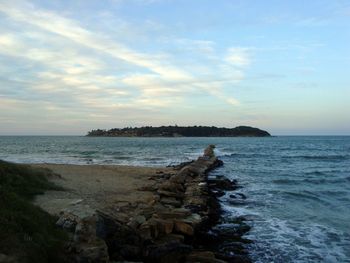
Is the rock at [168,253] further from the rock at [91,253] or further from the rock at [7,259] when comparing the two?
Result: the rock at [7,259]

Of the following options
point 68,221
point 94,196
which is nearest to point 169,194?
point 94,196

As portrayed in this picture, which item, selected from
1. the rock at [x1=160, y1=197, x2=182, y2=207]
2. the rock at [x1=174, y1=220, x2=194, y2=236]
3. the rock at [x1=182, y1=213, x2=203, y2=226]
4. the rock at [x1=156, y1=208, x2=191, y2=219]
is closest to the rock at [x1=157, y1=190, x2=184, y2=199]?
the rock at [x1=160, y1=197, x2=182, y2=207]

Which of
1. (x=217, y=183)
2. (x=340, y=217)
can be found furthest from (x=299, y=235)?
(x=217, y=183)

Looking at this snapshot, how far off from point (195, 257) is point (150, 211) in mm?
4025

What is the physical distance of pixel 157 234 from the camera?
11.6m

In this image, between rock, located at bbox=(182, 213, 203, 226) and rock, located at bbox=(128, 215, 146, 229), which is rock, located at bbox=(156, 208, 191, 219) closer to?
rock, located at bbox=(182, 213, 203, 226)

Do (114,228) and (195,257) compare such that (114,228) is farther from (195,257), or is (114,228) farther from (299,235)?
(299,235)

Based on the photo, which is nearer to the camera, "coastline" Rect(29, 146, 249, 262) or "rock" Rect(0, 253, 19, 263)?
"rock" Rect(0, 253, 19, 263)

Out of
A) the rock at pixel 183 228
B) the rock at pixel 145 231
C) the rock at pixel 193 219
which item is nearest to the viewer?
the rock at pixel 145 231

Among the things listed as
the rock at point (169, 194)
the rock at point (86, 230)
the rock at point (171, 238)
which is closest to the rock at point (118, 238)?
the rock at point (86, 230)

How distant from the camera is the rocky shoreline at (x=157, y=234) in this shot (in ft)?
28.8

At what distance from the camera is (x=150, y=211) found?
46.4 ft

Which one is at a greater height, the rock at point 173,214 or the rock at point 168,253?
the rock at point 173,214

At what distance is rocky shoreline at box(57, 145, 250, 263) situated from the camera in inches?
346
